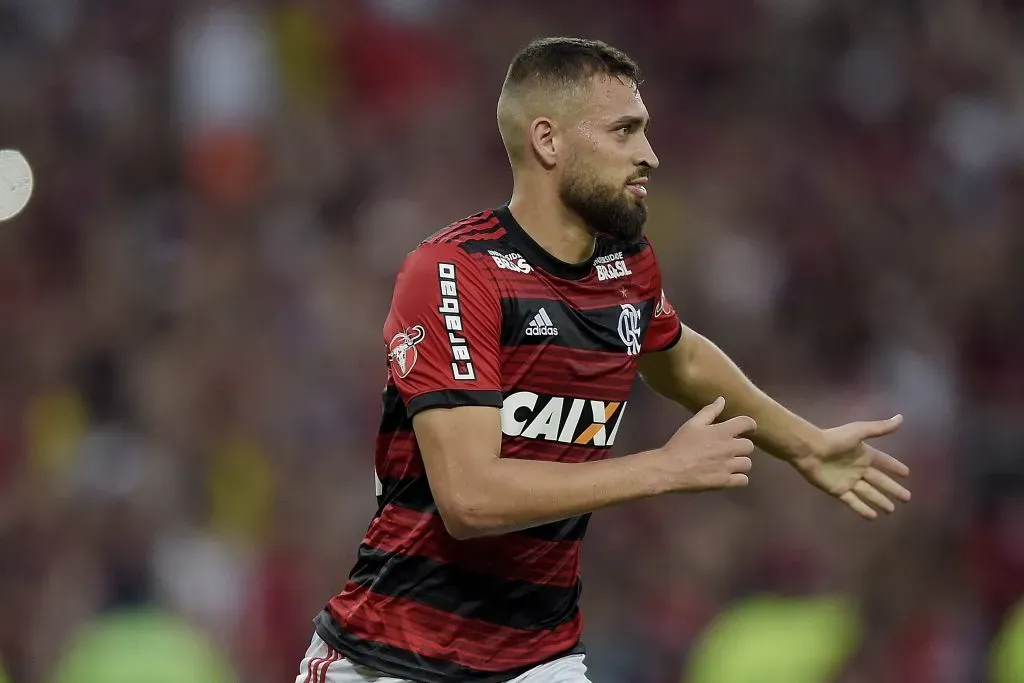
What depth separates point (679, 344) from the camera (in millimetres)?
4477

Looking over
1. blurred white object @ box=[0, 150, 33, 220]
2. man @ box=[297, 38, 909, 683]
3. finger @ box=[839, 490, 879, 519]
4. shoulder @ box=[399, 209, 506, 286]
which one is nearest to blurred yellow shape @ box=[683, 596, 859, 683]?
finger @ box=[839, 490, 879, 519]

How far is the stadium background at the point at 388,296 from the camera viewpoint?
6660 mm

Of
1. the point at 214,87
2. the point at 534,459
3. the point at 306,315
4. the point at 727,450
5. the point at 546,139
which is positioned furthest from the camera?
the point at 214,87

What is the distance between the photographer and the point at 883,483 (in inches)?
177

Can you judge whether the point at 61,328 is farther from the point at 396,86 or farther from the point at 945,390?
the point at 945,390

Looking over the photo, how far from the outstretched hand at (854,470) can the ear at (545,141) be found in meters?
1.28

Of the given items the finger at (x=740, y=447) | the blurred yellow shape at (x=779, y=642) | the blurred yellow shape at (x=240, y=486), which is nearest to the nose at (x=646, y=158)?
the finger at (x=740, y=447)

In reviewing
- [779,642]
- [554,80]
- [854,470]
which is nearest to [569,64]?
[554,80]

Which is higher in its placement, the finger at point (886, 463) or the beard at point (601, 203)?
the beard at point (601, 203)

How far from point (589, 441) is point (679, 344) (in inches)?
28.0

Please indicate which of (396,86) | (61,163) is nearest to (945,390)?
(396,86)

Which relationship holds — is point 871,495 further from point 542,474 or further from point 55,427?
point 55,427

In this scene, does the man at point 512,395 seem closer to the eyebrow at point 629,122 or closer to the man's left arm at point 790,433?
the eyebrow at point 629,122

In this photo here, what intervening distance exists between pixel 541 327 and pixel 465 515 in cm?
60
